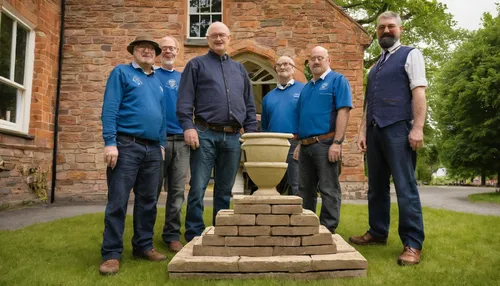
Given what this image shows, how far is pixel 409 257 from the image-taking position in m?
3.60

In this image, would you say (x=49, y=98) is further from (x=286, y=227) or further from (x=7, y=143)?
(x=286, y=227)

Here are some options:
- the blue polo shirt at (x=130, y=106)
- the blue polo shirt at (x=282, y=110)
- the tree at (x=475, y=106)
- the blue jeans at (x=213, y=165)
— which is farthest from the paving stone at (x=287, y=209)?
the tree at (x=475, y=106)

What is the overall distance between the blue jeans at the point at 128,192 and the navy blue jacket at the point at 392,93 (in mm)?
2092

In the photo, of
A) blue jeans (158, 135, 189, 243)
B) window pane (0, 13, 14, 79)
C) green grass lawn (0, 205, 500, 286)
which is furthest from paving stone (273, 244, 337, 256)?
window pane (0, 13, 14, 79)

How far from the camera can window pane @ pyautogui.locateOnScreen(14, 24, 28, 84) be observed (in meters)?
8.20

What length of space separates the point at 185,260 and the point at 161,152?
111cm

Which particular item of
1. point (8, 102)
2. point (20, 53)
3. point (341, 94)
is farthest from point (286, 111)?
point (20, 53)

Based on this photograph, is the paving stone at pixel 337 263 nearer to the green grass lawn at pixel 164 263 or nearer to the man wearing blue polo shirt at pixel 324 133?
the green grass lawn at pixel 164 263

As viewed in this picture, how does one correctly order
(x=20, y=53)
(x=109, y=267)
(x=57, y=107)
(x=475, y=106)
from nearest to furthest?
(x=109, y=267) < (x=20, y=53) < (x=57, y=107) < (x=475, y=106)

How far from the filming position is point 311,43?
964 cm

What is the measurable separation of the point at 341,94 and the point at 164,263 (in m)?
2.44

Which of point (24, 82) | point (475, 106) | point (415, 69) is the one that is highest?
point (475, 106)

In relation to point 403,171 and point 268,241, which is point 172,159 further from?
point 403,171

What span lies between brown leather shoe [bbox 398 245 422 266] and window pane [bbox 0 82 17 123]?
283 inches
